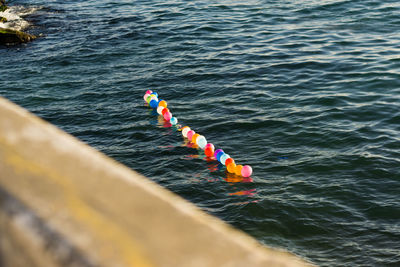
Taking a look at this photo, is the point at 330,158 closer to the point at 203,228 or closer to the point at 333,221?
the point at 333,221

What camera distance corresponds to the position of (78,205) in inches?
22.4

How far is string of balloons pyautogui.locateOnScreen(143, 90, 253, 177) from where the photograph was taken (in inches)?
331

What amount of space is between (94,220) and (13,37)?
17.9 metres

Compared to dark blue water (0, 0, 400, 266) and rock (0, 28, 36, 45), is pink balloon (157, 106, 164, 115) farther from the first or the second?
rock (0, 28, 36, 45)

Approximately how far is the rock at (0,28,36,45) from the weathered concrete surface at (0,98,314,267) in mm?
17668

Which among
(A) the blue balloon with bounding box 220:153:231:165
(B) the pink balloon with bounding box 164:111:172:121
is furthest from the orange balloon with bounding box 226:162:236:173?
(B) the pink balloon with bounding box 164:111:172:121

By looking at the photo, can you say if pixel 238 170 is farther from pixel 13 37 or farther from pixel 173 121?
pixel 13 37

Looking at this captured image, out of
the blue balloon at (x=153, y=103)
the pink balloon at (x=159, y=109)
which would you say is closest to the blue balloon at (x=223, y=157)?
the pink balloon at (x=159, y=109)

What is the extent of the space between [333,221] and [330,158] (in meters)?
1.82

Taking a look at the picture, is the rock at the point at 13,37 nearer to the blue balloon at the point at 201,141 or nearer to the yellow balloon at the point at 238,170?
the blue balloon at the point at 201,141

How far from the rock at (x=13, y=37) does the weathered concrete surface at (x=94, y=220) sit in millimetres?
17668

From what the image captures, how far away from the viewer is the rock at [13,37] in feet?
55.9

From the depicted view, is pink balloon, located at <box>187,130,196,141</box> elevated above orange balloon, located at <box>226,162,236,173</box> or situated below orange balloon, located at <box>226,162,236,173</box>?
above

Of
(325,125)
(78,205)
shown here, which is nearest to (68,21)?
(325,125)
